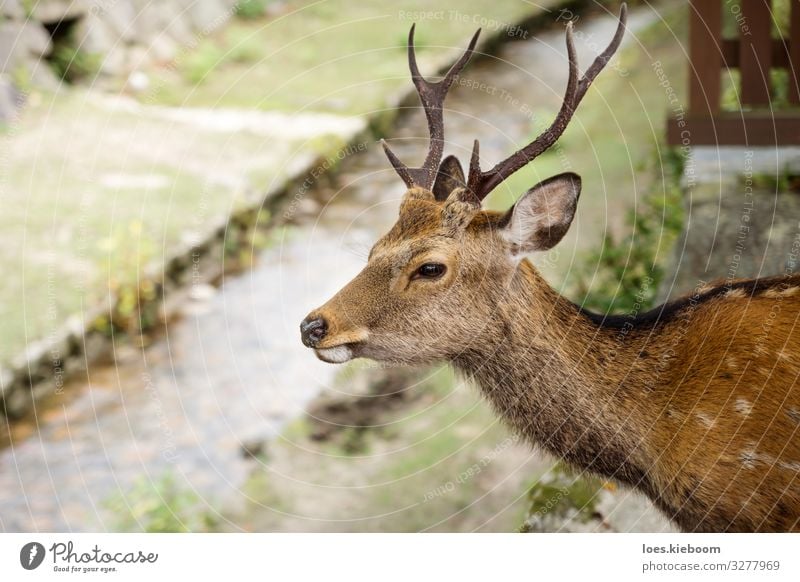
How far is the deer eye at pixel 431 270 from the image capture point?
2.42 metres

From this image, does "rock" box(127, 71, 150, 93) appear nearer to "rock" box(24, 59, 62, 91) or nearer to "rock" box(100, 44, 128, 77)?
"rock" box(100, 44, 128, 77)

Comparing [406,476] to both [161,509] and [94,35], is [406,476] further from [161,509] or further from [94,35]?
Result: [94,35]

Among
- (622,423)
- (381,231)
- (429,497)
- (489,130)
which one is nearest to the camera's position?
(622,423)

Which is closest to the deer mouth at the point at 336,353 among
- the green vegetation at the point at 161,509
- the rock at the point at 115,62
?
the green vegetation at the point at 161,509

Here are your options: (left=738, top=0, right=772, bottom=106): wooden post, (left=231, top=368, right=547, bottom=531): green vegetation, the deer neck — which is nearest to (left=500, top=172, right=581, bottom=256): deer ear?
the deer neck

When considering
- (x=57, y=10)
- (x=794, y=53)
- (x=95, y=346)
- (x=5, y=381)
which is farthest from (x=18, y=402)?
(x=794, y=53)

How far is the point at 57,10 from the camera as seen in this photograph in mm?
6172

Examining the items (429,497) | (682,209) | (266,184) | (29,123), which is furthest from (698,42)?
(29,123)

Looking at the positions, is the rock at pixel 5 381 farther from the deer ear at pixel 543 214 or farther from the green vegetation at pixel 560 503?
the deer ear at pixel 543 214

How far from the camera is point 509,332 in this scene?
8.12ft

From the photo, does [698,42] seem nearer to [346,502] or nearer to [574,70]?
[574,70]

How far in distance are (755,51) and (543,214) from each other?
1770 mm

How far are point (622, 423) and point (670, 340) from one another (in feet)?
0.76

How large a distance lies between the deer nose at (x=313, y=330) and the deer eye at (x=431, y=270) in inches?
10.0
